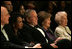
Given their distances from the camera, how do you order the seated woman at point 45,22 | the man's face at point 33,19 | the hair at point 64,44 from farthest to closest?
1. the seated woman at point 45,22
2. the man's face at point 33,19
3. the hair at point 64,44

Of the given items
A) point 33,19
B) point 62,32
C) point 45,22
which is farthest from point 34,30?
point 62,32

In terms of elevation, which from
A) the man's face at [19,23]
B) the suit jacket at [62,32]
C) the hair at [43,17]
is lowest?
the suit jacket at [62,32]

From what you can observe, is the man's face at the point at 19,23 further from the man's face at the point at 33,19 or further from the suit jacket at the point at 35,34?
the man's face at the point at 33,19

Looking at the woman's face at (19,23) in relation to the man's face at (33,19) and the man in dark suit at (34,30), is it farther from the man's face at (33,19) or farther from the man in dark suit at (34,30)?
the man's face at (33,19)

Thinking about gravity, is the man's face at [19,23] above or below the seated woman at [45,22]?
above

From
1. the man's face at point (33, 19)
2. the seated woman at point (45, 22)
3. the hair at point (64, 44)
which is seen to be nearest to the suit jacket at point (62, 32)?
the seated woman at point (45, 22)

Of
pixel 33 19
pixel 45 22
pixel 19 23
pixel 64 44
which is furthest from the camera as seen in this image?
pixel 45 22

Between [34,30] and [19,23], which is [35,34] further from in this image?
[19,23]

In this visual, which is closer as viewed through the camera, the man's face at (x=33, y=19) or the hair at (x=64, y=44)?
the hair at (x=64, y=44)

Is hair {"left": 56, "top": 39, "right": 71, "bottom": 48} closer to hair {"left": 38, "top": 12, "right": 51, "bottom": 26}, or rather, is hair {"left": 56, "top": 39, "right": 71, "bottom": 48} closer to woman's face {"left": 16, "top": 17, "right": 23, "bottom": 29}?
woman's face {"left": 16, "top": 17, "right": 23, "bottom": 29}

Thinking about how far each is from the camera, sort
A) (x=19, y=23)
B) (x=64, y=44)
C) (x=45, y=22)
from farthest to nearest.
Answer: (x=45, y=22) < (x=19, y=23) < (x=64, y=44)

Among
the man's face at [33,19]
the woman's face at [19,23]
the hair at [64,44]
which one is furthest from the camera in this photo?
the man's face at [33,19]

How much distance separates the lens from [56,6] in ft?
16.3

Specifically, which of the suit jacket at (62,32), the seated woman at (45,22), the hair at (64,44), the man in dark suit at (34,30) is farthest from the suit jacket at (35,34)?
the hair at (64,44)
